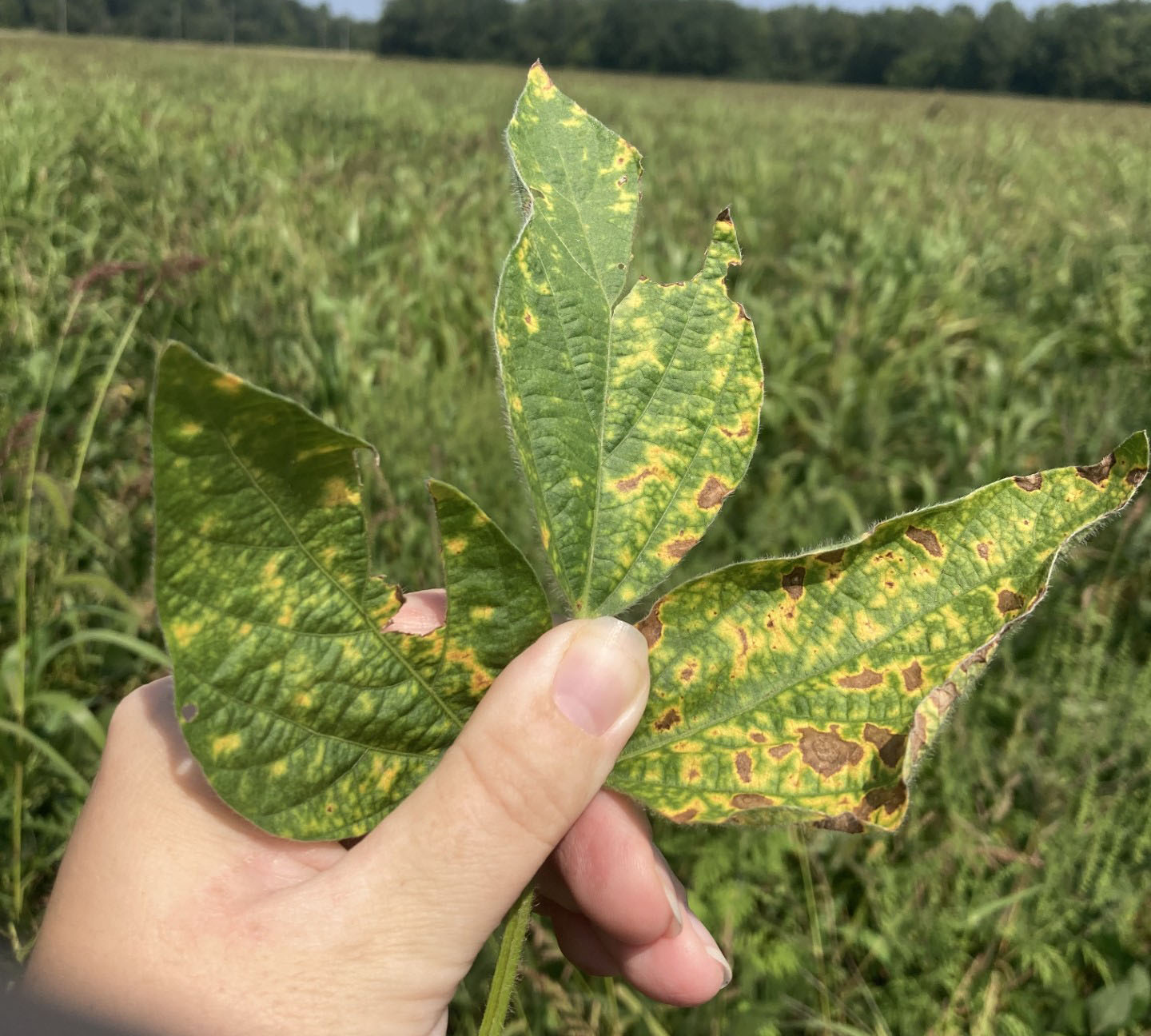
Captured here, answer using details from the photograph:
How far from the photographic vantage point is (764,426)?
2930 mm

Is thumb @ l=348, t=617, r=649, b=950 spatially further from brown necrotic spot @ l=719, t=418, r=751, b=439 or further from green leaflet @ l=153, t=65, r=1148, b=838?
brown necrotic spot @ l=719, t=418, r=751, b=439

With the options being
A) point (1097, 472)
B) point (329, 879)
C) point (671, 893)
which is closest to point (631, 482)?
point (1097, 472)

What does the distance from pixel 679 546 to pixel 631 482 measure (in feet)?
0.19

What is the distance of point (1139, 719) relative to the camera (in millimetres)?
1669

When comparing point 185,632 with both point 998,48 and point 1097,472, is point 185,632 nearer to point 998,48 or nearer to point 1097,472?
point 1097,472

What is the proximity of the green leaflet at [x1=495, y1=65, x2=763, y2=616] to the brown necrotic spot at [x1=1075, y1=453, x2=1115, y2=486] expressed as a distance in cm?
21

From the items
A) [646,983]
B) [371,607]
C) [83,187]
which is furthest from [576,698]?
[83,187]

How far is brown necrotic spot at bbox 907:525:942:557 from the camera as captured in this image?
1.88 feet

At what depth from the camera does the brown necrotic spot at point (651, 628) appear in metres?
0.64

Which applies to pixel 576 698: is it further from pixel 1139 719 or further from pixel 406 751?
pixel 1139 719

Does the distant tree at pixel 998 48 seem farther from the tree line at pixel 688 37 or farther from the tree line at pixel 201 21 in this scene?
the tree line at pixel 201 21

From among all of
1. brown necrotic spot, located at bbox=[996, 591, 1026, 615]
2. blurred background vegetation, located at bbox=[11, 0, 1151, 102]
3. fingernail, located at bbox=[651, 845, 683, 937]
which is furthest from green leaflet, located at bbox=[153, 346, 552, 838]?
blurred background vegetation, located at bbox=[11, 0, 1151, 102]

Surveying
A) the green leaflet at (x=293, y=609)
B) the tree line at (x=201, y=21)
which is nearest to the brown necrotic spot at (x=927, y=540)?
the green leaflet at (x=293, y=609)

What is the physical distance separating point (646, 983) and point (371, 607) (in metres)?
0.94
